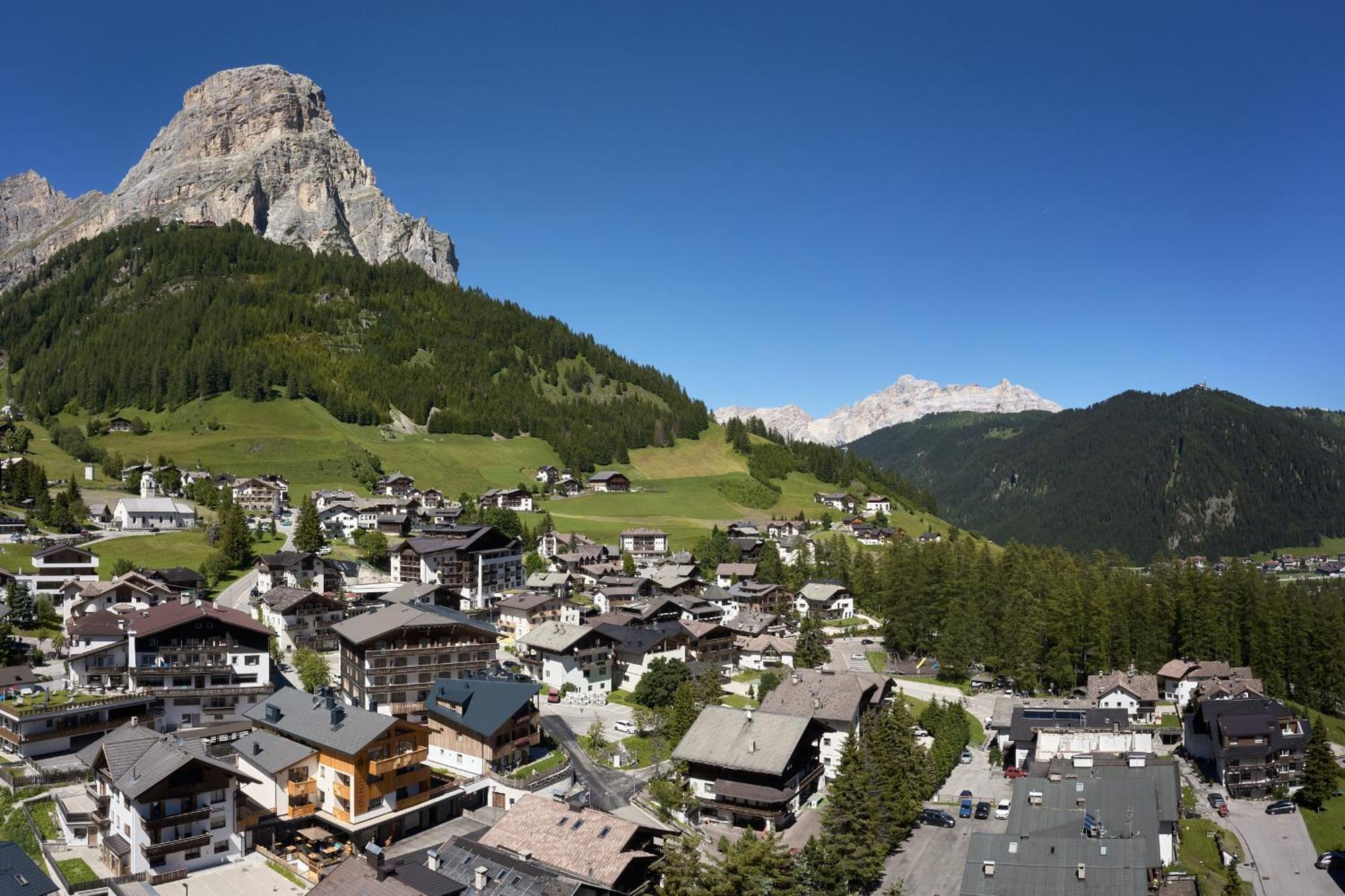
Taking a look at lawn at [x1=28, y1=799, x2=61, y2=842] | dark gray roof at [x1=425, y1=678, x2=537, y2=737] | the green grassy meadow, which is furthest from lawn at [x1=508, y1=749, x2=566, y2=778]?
the green grassy meadow

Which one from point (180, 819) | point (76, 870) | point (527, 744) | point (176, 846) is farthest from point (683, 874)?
point (76, 870)

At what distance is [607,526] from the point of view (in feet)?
440

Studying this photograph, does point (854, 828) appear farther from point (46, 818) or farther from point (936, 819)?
point (46, 818)

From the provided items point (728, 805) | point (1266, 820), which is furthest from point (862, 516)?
point (728, 805)

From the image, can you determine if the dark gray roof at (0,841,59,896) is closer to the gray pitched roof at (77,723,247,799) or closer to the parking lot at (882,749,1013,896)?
the gray pitched roof at (77,723,247,799)

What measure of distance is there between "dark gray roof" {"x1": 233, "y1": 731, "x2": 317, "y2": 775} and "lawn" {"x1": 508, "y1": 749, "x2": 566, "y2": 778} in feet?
36.8

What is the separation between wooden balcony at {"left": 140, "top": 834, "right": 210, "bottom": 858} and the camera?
36469 mm

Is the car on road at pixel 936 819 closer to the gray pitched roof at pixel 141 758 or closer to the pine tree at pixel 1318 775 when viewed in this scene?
the pine tree at pixel 1318 775

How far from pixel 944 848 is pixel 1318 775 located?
28.4m

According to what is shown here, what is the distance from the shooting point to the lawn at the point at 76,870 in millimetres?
35656

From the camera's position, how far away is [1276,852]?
48406 mm

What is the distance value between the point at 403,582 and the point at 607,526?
152 ft

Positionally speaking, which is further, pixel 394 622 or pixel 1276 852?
pixel 394 622

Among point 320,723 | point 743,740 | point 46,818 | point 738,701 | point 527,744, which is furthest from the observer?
point 738,701
